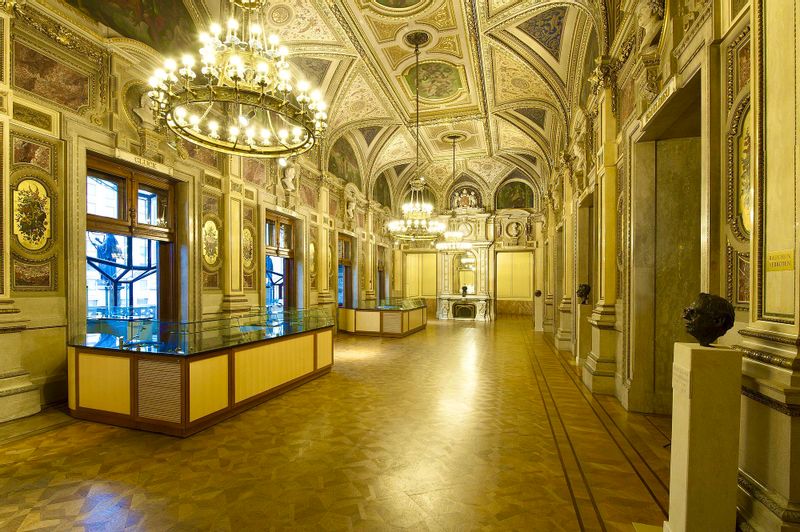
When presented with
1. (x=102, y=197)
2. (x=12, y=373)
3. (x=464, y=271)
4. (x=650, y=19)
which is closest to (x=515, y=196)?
(x=464, y=271)

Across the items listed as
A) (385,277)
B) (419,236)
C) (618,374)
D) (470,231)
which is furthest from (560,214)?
(385,277)

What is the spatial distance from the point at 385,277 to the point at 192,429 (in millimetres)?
15325

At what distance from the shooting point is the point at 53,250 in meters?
5.12

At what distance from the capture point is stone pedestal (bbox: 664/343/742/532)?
85.9 inches

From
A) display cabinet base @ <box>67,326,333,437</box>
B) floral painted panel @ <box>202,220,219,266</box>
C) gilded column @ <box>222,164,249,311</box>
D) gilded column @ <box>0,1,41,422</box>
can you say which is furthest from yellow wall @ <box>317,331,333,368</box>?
gilded column @ <box>0,1,41,422</box>

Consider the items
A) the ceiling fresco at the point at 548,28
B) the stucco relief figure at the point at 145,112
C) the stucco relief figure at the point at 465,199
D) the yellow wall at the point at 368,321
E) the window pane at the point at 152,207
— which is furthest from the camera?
Result: the stucco relief figure at the point at 465,199

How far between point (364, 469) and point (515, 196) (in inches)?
709

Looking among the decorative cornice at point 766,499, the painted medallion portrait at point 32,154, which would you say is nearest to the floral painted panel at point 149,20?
the painted medallion portrait at point 32,154

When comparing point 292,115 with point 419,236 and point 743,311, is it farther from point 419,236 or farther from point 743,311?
point 419,236

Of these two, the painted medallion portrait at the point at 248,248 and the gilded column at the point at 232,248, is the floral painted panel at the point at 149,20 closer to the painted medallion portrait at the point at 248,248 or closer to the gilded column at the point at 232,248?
the gilded column at the point at 232,248

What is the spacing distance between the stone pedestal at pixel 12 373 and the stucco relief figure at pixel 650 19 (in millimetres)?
7747

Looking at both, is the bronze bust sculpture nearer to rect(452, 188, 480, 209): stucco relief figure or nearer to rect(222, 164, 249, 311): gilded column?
rect(222, 164, 249, 311): gilded column

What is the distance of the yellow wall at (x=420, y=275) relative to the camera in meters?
21.5

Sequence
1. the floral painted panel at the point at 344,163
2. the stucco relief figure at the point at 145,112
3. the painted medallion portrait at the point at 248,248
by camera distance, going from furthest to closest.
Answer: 1. the floral painted panel at the point at 344,163
2. the painted medallion portrait at the point at 248,248
3. the stucco relief figure at the point at 145,112
